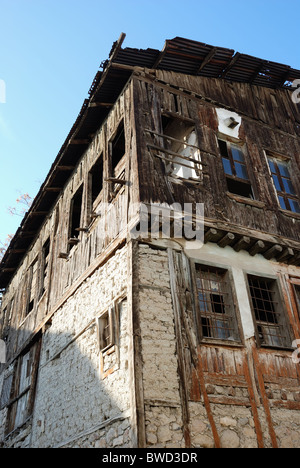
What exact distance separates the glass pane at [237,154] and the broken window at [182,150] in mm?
1071

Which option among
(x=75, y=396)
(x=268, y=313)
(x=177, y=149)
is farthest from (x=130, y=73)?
(x=75, y=396)

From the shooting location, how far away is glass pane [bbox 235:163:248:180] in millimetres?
9812

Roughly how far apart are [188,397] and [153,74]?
7.26 meters

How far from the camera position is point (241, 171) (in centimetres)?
991

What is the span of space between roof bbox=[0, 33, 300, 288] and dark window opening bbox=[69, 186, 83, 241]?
912 mm

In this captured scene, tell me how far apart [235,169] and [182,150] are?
1.28m

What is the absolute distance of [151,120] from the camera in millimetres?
9281

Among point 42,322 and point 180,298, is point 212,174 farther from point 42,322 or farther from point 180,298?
point 42,322

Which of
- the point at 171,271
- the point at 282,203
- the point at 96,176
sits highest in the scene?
the point at 96,176

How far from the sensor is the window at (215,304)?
24.4 feet

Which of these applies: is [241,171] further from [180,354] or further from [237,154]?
[180,354]

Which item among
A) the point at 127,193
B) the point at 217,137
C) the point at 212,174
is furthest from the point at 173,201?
the point at 217,137
